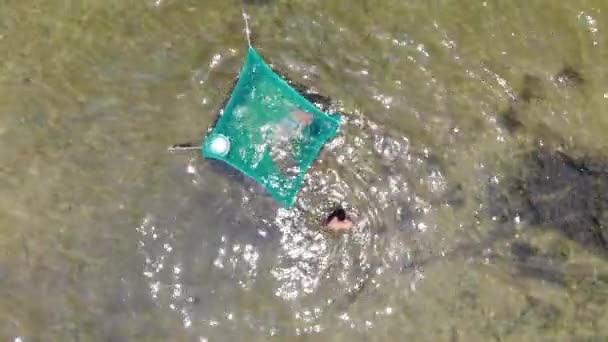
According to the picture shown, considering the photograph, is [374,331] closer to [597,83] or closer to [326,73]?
[326,73]

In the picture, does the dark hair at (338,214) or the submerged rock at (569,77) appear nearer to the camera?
the dark hair at (338,214)

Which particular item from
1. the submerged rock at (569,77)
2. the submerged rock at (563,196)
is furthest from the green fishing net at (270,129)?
the submerged rock at (569,77)

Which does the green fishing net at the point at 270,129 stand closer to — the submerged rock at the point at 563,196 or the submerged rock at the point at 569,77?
the submerged rock at the point at 563,196

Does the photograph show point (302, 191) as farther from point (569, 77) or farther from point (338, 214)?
point (569, 77)

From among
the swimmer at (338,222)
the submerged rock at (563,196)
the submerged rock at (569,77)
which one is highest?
the submerged rock at (569,77)

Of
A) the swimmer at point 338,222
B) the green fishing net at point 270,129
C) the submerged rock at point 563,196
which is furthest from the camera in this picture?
the submerged rock at point 563,196

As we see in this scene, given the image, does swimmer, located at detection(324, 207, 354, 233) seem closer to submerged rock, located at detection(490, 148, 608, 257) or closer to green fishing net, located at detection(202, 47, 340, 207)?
green fishing net, located at detection(202, 47, 340, 207)

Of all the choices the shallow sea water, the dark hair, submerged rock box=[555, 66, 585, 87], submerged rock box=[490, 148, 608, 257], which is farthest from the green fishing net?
submerged rock box=[555, 66, 585, 87]
